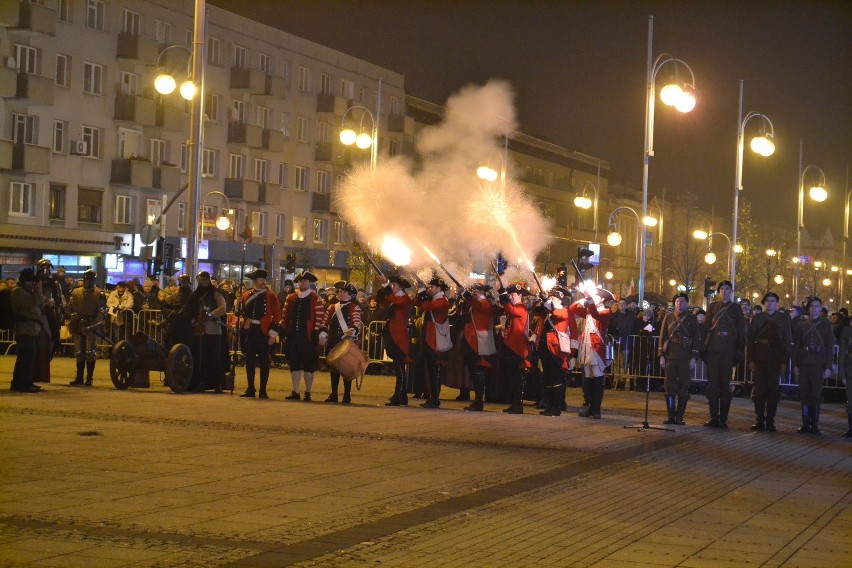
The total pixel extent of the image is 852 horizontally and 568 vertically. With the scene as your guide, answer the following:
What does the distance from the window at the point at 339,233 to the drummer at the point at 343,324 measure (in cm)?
5107

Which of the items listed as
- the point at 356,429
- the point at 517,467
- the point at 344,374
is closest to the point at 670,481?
the point at 517,467

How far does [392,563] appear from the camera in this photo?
8.29 meters

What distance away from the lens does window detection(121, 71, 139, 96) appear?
5525 centimetres

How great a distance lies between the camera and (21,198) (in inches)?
1966

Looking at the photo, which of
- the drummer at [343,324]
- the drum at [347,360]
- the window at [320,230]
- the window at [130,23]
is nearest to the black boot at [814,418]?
the drum at [347,360]

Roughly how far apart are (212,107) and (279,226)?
866cm

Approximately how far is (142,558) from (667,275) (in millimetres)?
90919

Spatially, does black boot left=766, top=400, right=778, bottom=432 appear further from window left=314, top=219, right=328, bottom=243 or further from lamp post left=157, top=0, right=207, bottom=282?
window left=314, top=219, right=328, bottom=243

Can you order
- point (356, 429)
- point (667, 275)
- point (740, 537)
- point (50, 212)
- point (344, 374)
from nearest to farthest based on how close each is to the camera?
point (740, 537) < point (356, 429) < point (344, 374) < point (50, 212) < point (667, 275)

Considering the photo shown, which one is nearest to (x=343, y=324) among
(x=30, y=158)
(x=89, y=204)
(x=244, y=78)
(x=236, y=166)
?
(x=30, y=158)

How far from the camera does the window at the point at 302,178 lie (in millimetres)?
69125

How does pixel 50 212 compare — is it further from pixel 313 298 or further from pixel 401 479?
pixel 401 479

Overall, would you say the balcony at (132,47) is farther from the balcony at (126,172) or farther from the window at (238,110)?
the window at (238,110)

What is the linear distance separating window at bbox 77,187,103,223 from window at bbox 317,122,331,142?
1839cm
